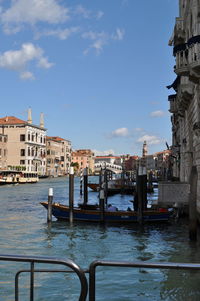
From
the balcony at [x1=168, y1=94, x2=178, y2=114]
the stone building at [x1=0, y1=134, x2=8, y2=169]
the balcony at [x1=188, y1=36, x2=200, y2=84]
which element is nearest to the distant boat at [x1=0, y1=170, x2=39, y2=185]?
the stone building at [x1=0, y1=134, x2=8, y2=169]

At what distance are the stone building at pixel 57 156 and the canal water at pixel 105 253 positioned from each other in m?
77.6

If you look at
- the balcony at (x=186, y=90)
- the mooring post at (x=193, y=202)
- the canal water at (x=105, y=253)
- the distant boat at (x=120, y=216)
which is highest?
the balcony at (x=186, y=90)

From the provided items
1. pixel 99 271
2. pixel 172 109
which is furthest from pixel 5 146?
pixel 99 271

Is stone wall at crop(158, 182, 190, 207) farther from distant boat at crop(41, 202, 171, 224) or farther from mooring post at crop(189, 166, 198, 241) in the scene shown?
mooring post at crop(189, 166, 198, 241)

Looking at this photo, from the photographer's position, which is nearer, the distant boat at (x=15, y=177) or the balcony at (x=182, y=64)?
the balcony at (x=182, y=64)

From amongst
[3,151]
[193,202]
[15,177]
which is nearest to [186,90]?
[193,202]

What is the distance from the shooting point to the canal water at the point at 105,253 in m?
6.67

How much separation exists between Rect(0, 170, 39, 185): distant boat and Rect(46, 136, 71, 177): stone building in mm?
30341

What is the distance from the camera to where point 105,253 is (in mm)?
9930

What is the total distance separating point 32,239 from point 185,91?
7.97m

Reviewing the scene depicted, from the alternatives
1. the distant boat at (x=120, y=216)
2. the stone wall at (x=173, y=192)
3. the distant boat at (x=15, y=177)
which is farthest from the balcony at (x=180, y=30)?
the distant boat at (x=15, y=177)

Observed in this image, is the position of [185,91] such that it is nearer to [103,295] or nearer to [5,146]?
[103,295]

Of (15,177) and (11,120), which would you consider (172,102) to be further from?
(11,120)

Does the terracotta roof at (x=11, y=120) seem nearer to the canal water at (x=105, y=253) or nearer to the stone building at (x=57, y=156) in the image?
the stone building at (x=57, y=156)
